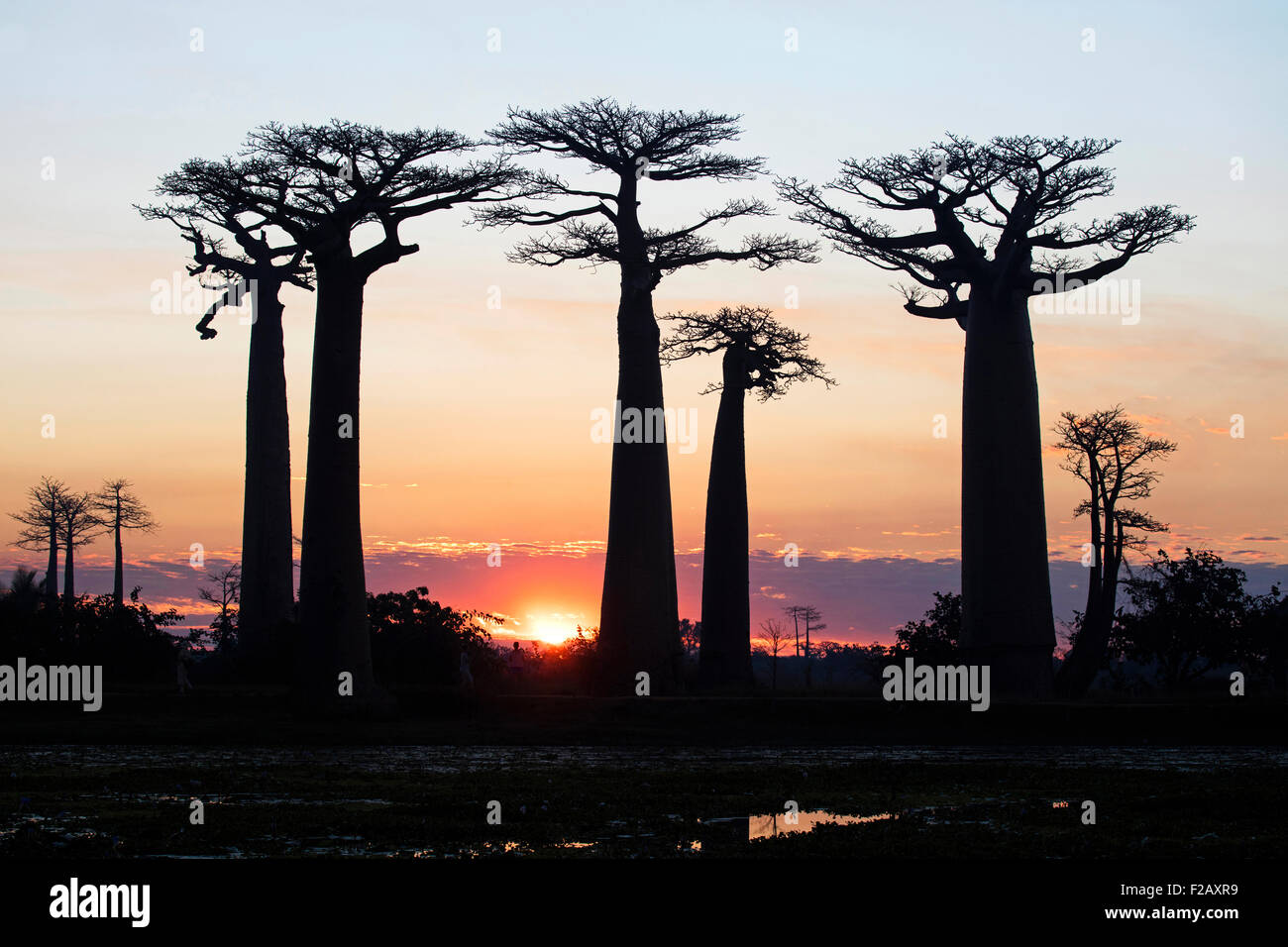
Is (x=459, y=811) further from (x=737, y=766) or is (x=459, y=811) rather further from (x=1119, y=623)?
(x=1119, y=623)

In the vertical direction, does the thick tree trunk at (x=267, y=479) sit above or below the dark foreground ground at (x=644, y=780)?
above

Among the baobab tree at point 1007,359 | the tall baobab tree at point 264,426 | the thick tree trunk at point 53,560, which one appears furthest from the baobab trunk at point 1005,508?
the thick tree trunk at point 53,560

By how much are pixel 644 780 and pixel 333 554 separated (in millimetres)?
12105

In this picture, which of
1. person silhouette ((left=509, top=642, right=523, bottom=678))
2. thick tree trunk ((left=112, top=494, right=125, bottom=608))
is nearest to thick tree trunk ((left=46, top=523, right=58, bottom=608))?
thick tree trunk ((left=112, top=494, right=125, bottom=608))

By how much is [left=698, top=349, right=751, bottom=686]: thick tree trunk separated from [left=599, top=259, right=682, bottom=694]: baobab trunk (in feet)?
17.7

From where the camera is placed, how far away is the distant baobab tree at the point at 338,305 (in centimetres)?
2336

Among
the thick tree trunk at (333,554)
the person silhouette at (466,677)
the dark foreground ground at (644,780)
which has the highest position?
the thick tree trunk at (333,554)

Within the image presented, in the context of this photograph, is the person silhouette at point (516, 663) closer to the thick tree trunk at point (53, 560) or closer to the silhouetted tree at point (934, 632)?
the silhouetted tree at point (934, 632)

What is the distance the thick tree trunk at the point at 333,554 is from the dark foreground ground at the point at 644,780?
87 cm

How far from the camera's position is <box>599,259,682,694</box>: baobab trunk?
28.5 m

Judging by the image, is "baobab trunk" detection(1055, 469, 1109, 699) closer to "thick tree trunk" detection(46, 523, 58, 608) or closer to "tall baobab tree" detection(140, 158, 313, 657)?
"tall baobab tree" detection(140, 158, 313, 657)

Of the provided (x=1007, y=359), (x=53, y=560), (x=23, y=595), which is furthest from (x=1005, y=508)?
(x=53, y=560)
